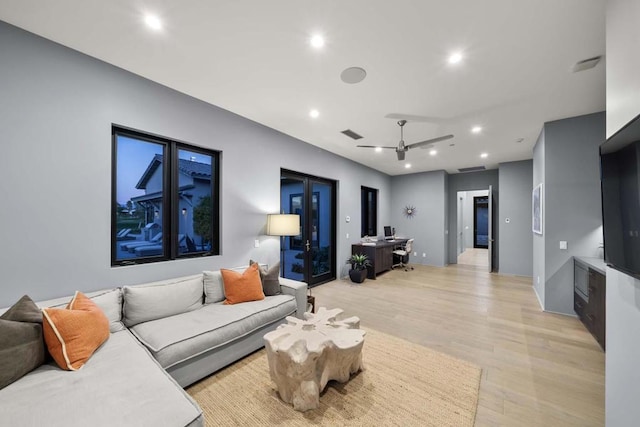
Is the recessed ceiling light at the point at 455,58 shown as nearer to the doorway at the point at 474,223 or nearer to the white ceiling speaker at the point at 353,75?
the white ceiling speaker at the point at 353,75

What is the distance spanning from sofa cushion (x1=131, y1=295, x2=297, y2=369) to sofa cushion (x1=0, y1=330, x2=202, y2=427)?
28cm

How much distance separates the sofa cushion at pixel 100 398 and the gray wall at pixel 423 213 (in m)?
7.41

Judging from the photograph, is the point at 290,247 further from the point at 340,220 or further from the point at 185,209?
the point at 185,209

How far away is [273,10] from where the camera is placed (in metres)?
1.80

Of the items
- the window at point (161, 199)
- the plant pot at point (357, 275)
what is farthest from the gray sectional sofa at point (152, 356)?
the plant pot at point (357, 275)

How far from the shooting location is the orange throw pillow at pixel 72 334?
155 cm

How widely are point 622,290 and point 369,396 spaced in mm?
1786

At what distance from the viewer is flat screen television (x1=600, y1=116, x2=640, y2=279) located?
112 centimetres

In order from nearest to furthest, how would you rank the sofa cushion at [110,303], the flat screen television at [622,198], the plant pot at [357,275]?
the flat screen television at [622,198]
the sofa cushion at [110,303]
the plant pot at [357,275]

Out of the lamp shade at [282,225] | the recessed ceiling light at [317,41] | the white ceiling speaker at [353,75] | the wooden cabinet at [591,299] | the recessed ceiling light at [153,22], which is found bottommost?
the wooden cabinet at [591,299]

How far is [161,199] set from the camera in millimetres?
2943

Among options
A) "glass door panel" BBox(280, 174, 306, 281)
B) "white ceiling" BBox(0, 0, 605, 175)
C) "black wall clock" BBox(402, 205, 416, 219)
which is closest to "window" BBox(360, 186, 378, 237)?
"black wall clock" BBox(402, 205, 416, 219)

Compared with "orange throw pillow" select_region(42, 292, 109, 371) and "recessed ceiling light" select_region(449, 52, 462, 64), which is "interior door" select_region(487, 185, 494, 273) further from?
"orange throw pillow" select_region(42, 292, 109, 371)

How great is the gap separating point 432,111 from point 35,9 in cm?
404
